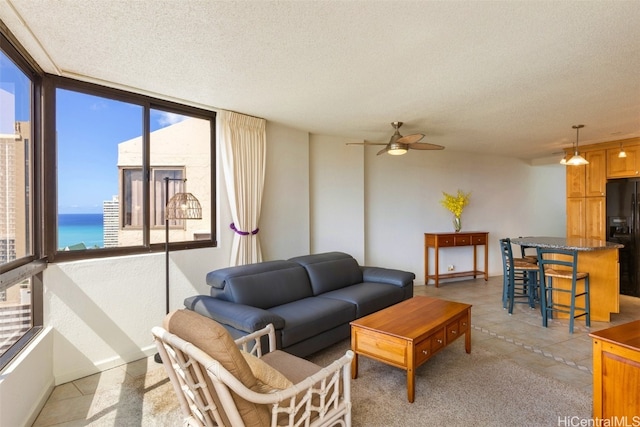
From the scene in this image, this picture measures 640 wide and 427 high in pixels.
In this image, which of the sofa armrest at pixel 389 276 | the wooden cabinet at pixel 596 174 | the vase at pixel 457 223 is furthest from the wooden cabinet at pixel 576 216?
the sofa armrest at pixel 389 276

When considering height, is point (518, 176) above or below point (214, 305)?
above

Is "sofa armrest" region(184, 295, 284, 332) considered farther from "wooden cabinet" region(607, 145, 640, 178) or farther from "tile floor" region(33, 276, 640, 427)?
"wooden cabinet" region(607, 145, 640, 178)

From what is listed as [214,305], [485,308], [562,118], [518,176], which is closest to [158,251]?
[214,305]

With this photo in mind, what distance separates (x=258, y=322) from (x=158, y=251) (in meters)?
1.51

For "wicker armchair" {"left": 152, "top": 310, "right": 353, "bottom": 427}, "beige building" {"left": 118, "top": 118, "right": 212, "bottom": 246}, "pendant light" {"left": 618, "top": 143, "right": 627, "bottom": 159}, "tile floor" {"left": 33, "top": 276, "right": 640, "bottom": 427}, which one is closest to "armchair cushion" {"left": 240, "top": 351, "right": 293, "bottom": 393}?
"wicker armchair" {"left": 152, "top": 310, "right": 353, "bottom": 427}

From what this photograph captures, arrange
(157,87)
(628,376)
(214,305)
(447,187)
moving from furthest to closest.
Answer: (447,187) → (157,87) → (214,305) → (628,376)

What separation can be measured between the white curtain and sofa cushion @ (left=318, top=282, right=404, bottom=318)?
1.10m

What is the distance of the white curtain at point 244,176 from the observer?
3.83 m

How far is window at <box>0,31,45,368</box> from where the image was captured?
216 cm

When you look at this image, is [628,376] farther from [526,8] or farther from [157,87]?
[157,87]

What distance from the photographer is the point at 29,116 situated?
2607mm

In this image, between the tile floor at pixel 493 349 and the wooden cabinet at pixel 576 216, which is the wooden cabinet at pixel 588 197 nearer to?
the wooden cabinet at pixel 576 216

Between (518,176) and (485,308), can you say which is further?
(518,176)

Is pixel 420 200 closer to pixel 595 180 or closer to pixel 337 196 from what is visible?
pixel 337 196
